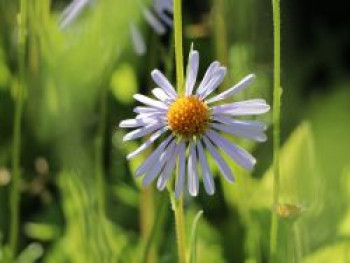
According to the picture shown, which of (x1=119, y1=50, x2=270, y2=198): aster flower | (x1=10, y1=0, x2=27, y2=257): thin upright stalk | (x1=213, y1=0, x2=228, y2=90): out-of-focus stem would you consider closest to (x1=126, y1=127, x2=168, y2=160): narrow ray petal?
(x1=119, y1=50, x2=270, y2=198): aster flower

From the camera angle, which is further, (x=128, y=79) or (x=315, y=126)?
(x=128, y=79)

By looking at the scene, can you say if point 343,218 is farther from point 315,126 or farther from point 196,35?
point 196,35

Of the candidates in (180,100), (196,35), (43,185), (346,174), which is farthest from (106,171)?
(180,100)

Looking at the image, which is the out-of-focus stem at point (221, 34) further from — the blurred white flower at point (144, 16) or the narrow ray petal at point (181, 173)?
the narrow ray petal at point (181, 173)

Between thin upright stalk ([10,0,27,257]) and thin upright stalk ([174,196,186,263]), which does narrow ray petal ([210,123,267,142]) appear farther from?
thin upright stalk ([10,0,27,257])

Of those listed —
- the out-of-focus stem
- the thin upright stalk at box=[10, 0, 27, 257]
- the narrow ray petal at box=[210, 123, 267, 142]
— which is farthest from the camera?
the out-of-focus stem
